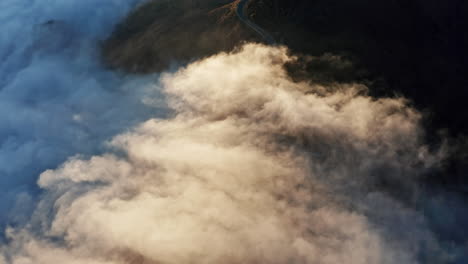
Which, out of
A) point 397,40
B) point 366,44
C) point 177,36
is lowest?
point 366,44

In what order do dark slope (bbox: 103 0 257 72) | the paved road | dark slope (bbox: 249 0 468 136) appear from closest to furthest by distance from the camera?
dark slope (bbox: 249 0 468 136) → the paved road → dark slope (bbox: 103 0 257 72)

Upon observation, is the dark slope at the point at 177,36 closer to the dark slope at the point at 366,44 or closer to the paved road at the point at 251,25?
the dark slope at the point at 366,44

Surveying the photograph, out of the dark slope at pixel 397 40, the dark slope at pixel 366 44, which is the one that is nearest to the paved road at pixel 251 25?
the dark slope at pixel 366 44

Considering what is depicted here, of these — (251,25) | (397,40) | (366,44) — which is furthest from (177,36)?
(397,40)

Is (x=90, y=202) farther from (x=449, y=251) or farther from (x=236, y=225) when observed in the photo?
(x=449, y=251)

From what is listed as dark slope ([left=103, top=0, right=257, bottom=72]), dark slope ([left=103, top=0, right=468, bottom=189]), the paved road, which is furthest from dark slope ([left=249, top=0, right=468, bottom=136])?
dark slope ([left=103, top=0, right=257, bottom=72])

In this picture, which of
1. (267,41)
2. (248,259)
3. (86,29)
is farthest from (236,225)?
(86,29)

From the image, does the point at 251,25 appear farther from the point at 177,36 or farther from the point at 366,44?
the point at 366,44

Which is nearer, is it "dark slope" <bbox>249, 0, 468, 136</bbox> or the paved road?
"dark slope" <bbox>249, 0, 468, 136</bbox>

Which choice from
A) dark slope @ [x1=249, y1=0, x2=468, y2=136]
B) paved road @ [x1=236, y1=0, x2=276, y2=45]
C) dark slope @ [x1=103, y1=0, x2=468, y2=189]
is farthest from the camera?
paved road @ [x1=236, y1=0, x2=276, y2=45]

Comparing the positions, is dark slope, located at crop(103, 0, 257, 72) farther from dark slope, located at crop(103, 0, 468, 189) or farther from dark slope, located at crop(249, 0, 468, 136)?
dark slope, located at crop(249, 0, 468, 136)
